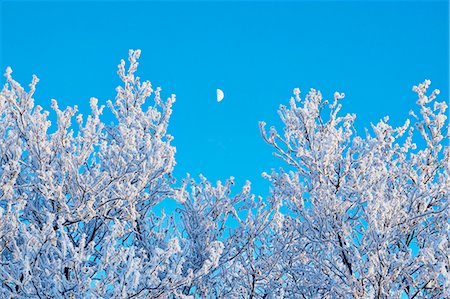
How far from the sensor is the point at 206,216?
882 cm

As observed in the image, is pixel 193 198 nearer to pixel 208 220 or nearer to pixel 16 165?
pixel 208 220

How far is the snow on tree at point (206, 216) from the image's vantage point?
239 inches

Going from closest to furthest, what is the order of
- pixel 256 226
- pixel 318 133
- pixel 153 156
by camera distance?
pixel 153 156, pixel 318 133, pixel 256 226

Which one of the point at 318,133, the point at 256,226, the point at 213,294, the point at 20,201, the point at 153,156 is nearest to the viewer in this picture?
the point at 20,201

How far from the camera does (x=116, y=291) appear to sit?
18.8 ft

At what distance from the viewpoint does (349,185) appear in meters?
7.51

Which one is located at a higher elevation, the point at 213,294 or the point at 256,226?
the point at 256,226

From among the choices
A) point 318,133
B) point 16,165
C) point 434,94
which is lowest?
point 16,165

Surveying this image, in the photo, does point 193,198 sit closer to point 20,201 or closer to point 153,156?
point 153,156

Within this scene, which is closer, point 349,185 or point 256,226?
point 349,185

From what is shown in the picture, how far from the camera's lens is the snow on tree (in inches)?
239

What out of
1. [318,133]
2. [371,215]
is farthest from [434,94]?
[371,215]

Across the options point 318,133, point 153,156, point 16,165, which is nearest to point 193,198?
point 153,156

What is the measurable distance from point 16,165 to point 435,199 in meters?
6.35
